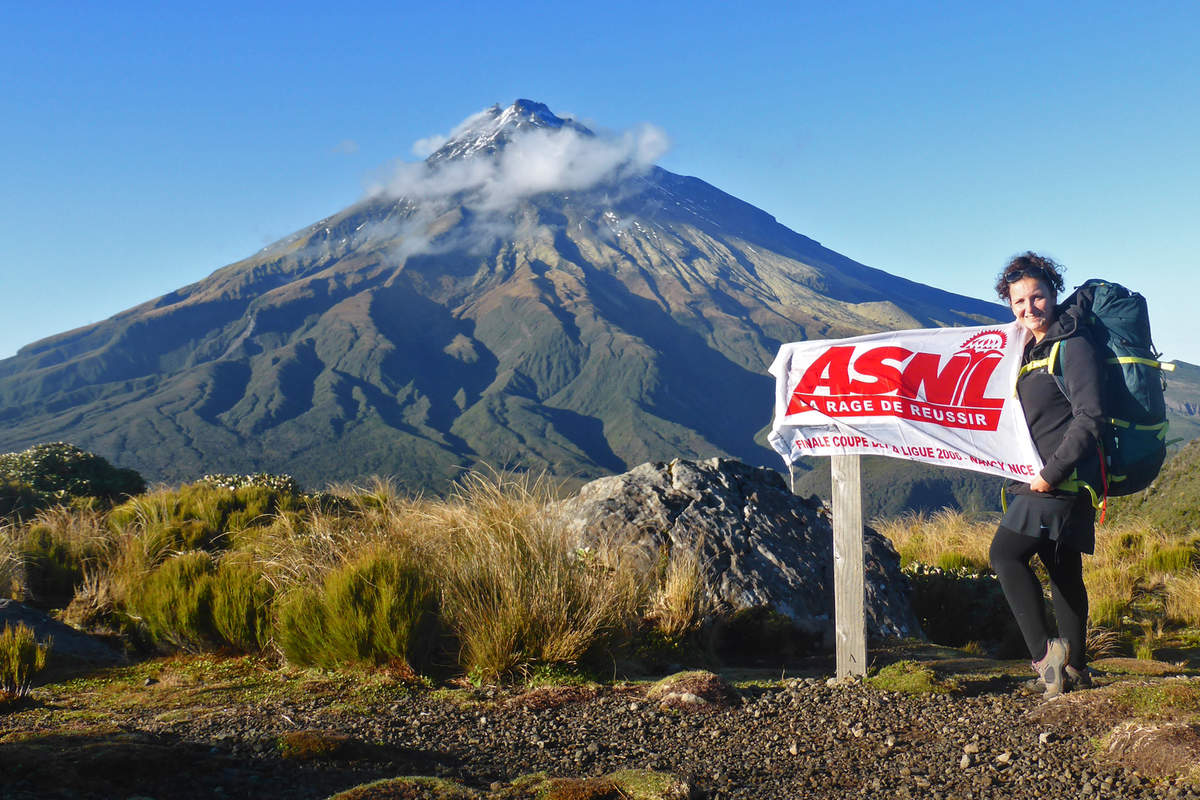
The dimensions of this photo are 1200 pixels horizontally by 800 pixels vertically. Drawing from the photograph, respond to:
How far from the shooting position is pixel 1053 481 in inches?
138

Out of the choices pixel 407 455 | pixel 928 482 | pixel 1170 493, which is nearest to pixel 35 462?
pixel 1170 493

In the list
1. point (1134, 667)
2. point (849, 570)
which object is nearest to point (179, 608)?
point (849, 570)

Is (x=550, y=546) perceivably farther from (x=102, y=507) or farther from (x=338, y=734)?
(x=102, y=507)

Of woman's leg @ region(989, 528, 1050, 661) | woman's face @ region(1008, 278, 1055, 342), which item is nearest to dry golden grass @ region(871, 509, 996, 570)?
woman's leg @ region(989, 528, 1050, 661)

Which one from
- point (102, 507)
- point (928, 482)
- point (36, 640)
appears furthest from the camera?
point (928, 482)

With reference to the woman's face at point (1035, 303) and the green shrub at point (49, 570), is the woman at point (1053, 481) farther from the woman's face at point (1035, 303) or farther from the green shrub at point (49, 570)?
the green shrub at point (49, 570)

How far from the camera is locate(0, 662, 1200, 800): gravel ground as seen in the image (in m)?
2.53

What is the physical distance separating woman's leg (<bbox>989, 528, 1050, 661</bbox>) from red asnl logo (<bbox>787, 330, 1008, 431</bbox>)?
58cm

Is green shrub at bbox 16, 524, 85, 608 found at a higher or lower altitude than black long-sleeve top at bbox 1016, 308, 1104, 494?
lower

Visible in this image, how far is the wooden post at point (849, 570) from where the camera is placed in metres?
4.27

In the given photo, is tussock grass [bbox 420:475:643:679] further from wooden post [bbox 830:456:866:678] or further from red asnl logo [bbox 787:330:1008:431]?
red asnl logo [bbox 787:330:1008:431]

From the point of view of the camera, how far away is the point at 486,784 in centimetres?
271

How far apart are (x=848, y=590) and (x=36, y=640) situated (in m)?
4.25

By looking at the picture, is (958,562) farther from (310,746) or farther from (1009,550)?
(310,746)
